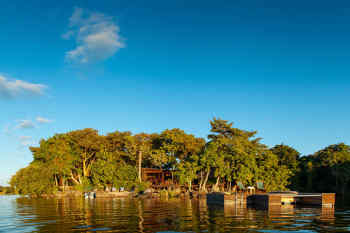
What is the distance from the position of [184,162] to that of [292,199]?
2166 centimetres

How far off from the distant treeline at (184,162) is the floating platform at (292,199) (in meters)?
15.2

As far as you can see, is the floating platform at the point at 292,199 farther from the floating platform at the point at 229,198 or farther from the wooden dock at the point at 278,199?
the floating platform at the point at 229,198

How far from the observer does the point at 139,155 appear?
5109cm

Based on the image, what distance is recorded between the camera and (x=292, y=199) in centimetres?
2758

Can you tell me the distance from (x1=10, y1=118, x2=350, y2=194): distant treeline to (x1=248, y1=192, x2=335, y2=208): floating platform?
15203 millimetres

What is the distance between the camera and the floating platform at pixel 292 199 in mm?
25317

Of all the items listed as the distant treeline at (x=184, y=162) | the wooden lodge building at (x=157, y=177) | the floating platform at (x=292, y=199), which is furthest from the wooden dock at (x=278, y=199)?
the wooden lodge building at (x=157, y=177)

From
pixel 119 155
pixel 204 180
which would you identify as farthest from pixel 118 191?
pixel 204 180

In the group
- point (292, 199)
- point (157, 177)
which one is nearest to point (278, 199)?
point (292, 199)

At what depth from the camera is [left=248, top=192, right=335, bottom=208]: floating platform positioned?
83.1 feet

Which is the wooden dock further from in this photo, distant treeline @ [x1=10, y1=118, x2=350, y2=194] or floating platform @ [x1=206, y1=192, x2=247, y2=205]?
distant treeline @ [x1=10, y1=118, x2=350, y2=194]

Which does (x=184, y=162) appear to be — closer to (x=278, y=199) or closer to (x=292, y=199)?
(x=292, y=199)

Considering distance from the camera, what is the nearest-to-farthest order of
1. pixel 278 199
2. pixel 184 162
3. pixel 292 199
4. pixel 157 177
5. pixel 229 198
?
pixel 278 199 → pixel 292 199 → pixel 229 198 → pixel 184 162 → pixel 157 177

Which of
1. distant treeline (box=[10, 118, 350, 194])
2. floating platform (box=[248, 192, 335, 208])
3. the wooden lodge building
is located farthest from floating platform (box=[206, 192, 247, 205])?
the wooden lodge building
